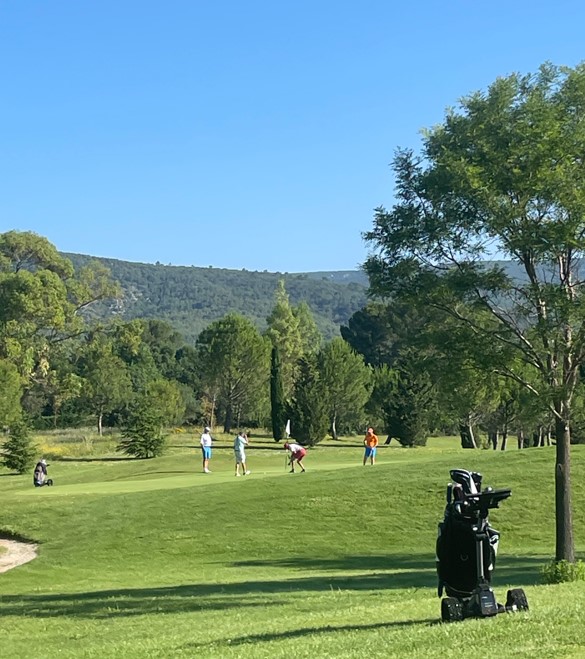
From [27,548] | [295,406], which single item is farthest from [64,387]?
[27,548]

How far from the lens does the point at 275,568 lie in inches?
773

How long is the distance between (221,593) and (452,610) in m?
7.72

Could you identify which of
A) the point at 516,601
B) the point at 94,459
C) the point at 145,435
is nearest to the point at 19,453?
the point at 94,459

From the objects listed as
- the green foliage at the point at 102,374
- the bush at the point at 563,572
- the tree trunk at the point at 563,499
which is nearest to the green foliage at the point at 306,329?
the green foliage at the point at 102,374

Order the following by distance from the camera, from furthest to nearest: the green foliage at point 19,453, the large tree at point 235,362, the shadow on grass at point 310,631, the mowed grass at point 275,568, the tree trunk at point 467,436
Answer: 1. the large tree at point 235,362
2. the tree trunk at point 467,436
3. the green foliage at point 19,453
4. the shadow on grass at point 310,631
5. the mowed grass at point 275,568

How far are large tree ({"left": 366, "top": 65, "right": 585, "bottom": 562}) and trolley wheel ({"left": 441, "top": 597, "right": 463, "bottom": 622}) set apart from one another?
7.07 m

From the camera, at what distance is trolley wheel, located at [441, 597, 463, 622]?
9314 mm

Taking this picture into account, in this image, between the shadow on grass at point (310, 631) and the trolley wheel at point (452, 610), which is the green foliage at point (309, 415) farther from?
the trolley wheel at point (452, 610)

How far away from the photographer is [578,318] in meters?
15.2

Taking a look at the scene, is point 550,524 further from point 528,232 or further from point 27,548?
point 27,548

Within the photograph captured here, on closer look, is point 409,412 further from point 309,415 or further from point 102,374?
point 102,374

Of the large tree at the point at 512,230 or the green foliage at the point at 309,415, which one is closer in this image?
the large tree at the point at 512,230

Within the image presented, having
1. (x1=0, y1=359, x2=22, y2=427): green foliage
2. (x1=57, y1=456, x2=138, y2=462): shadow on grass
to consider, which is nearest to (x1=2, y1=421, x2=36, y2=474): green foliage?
(x1=57, y1=456, x2=138, y2=462): shadow on grass

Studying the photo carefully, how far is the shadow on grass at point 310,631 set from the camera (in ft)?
33.3
